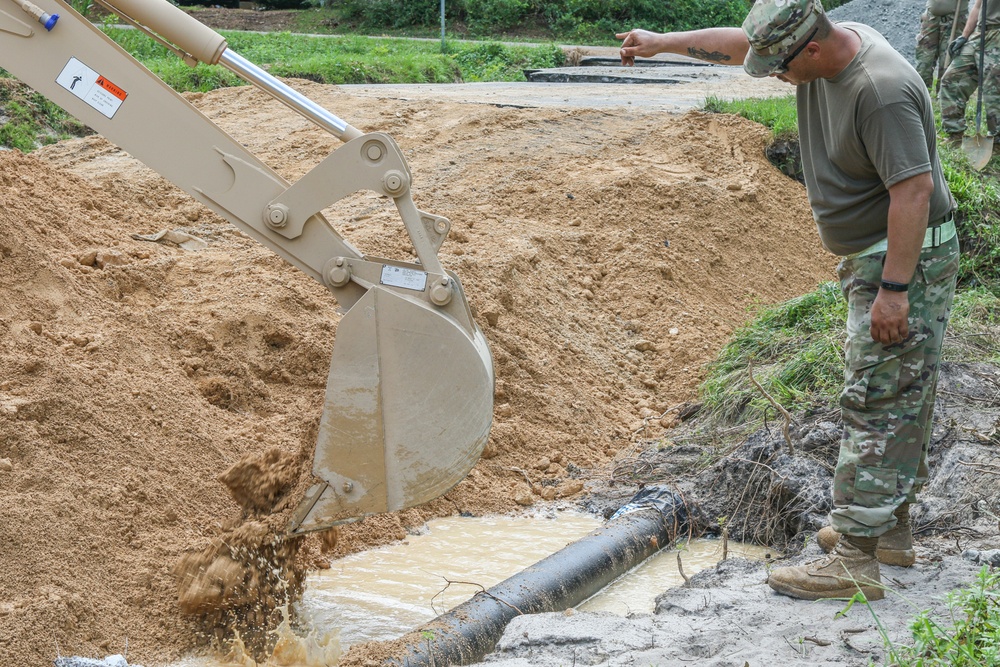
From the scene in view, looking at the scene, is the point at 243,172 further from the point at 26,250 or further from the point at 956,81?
the point at 956,81

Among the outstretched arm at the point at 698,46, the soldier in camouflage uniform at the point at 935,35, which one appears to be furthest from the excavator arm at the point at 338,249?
the soldier in camouflage uniform at the point at 935,35

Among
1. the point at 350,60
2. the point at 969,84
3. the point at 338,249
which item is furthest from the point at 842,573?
the point at 350,60

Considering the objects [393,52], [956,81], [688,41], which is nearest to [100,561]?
[688,41]

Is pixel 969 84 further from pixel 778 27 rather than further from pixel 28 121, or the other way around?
pixel 28 121

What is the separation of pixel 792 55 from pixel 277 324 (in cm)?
347

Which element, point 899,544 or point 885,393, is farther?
point 899,544

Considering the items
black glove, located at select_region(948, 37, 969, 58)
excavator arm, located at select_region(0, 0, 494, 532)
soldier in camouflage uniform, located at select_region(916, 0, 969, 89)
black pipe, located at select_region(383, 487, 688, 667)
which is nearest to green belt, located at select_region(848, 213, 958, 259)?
excavator arm, located at select_region(0, 0, 494, 532)

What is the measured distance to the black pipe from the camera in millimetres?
3807

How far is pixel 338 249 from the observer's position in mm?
3848

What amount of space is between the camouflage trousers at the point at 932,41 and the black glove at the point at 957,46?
1.43m

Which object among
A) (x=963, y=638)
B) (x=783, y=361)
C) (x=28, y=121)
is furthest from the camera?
(x=28, y=121)

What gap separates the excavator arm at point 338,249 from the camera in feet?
12.2

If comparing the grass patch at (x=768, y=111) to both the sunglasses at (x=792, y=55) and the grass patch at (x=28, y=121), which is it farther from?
the sunglasses at (x=792, y=55)

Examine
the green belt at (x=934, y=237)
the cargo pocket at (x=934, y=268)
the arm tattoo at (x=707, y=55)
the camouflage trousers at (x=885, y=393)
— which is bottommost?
the camouflage trousers at (x=885, y=393)
